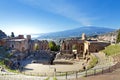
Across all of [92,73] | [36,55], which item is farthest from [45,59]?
[92,73]

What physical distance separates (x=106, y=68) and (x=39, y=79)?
38.4ft

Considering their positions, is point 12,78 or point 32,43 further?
point 32,43

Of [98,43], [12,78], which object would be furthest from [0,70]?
[98,43]

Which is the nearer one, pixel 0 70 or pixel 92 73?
pixel 92 73

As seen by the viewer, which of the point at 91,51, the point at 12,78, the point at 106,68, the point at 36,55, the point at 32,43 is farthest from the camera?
the point at 32,43

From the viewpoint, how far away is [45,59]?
212ft

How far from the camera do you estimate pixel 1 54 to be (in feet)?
177

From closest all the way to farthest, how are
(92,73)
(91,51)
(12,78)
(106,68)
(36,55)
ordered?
(12,78), (92,73), (106,68), (91,51), (36,55)

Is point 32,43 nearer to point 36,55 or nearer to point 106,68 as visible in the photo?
point 36,55

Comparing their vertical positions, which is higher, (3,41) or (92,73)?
(3,41)

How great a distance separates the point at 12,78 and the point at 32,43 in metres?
46.1

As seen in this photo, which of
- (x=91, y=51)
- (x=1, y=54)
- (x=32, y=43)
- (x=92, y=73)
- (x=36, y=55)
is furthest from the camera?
(x=32, y=43)

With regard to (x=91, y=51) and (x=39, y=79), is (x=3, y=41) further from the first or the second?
(x=39, y=79)

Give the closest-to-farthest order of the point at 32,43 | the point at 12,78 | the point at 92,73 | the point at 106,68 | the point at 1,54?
1. the point at 12,78
2. the point at 92,73
3. the point at 106,68
4. the point at 1,54
5. the point at 32,43
